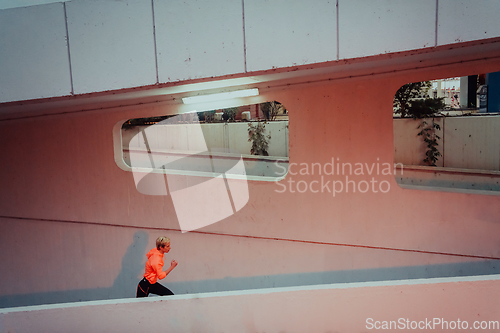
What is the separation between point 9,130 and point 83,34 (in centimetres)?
525

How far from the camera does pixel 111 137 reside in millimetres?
7453

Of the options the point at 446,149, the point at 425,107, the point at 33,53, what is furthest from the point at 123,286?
the point at 425,107

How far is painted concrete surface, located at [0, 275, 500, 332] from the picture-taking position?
4.11m

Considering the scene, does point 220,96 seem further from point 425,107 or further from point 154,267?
point 425,107

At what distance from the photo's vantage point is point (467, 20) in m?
3.64

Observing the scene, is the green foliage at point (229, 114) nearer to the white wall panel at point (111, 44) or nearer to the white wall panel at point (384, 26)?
the white wall panel at point (111, 44)

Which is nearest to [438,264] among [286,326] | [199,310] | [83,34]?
[286,326]

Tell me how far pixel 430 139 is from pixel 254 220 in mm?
5804

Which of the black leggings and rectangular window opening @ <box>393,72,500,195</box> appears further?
rectangular window opening @ <box>393,72,500,195</box>

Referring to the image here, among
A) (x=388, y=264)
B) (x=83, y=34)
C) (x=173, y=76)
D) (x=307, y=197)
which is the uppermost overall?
(x=83, y=34)

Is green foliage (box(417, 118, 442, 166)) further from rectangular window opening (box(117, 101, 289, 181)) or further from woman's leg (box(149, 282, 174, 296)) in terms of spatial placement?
woman's leg (box(149, 282, 174, 296))

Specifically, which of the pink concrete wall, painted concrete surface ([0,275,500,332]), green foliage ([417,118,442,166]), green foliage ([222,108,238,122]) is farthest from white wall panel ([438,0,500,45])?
green foliage ([222,108,238,122])

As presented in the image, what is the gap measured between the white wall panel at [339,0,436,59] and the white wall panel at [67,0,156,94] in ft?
7.82

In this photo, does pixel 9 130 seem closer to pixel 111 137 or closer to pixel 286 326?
pixel 111 137
